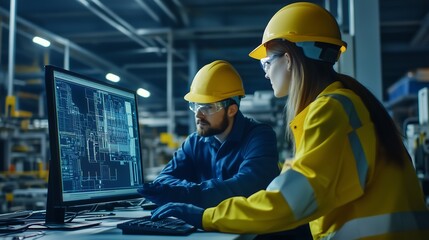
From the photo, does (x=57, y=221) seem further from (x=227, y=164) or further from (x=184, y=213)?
(x=227, y=164)

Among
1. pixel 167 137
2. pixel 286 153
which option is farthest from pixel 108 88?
pixel 167 137

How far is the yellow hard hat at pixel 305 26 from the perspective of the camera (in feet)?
5.81

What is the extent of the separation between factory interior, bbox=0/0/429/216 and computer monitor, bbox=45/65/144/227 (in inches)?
82.8

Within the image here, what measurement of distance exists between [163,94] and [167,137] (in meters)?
7.01

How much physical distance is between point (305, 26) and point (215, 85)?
3.15ft

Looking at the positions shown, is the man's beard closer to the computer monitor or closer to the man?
the man

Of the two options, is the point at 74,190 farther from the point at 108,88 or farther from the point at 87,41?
the point at 87,41

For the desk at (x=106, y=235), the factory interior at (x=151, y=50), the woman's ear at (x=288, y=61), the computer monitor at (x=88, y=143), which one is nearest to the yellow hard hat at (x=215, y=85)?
the computer monitor at (x=88, y=143)

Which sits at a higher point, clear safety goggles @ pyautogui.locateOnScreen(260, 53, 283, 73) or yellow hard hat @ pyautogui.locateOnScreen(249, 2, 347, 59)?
yellow hard hat @ pyautogui.locateOnScreen(249, 2, 347, 59)

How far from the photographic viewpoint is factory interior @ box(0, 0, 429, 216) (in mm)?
5879

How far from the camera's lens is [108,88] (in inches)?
80.7

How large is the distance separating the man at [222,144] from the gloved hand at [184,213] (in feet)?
1.73

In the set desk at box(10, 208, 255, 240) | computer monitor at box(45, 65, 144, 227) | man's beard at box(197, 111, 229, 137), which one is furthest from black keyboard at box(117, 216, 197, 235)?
man's beard at box(197, 111, 229, 137)

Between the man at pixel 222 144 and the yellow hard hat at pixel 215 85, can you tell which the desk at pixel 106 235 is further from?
the yellow hard hat at pixel 215 85
